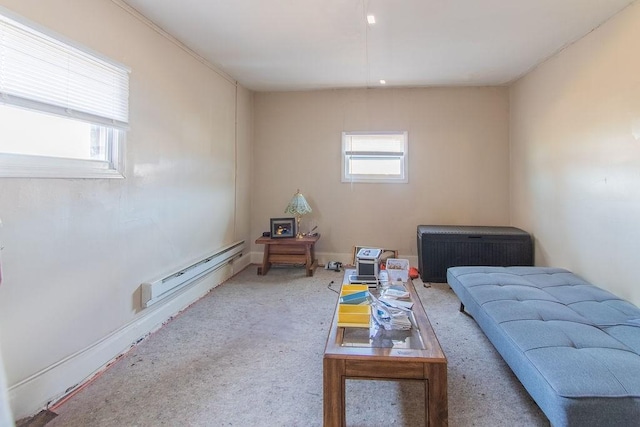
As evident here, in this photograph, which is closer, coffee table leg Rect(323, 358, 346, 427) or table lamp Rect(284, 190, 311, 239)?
coffee table leg Rect(323, 358, 346, 427)

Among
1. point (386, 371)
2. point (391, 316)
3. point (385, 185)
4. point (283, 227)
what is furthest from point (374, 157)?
point (386, 371)

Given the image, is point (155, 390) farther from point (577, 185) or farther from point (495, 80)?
point (495, 80)

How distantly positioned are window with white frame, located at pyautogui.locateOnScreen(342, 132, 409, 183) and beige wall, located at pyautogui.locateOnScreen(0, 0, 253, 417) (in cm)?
171

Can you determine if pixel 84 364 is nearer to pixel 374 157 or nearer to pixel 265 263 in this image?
pixel 265 263

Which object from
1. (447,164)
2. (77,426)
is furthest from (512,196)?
(77,426)

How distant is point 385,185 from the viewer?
4137 millimetres

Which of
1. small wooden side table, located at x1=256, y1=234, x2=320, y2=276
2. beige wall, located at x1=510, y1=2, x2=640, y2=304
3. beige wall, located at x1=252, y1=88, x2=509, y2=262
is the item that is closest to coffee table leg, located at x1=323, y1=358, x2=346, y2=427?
beige wall, located at x1=510, y1=2, x2=640, y2=304

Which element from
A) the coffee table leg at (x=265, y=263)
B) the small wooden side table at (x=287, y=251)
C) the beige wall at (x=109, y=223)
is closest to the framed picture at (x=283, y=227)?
the small wooden side table at (x=287, y=251)

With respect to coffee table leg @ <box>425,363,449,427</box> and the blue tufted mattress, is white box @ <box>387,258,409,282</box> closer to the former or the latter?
the blue tufted mattress

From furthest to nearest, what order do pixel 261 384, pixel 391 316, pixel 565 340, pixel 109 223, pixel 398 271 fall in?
pixel 398 271 → pixel 109 223 → pixel 261 384 → pixel 391 316 → pixel 565 340

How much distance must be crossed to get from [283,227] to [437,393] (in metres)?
2.85

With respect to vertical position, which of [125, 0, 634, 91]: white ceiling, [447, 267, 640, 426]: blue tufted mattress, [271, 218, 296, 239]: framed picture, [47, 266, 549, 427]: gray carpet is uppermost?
[125, 0, 634, 91]: white ceiling

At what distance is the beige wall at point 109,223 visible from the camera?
4.98 feet

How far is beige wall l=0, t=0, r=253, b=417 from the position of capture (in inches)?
59.7
